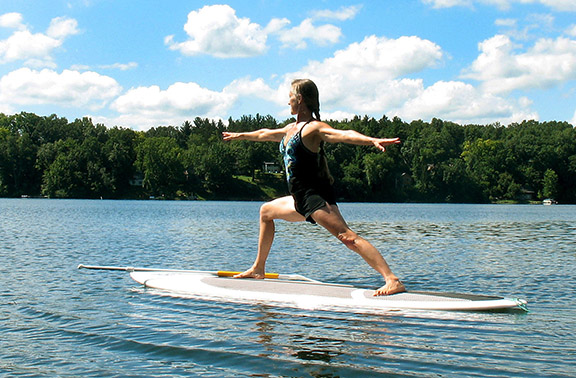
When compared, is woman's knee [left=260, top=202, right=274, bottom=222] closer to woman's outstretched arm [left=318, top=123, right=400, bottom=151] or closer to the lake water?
the lake water

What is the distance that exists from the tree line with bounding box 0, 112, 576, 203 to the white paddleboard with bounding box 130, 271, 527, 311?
4501 inches

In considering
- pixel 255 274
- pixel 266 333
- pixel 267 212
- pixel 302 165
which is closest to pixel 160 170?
pixel 255 274

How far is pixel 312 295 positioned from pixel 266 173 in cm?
12714

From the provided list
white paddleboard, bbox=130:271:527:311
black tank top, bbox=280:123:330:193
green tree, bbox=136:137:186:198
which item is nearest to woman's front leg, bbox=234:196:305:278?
white paddleboard, bbox=130:271:527:311

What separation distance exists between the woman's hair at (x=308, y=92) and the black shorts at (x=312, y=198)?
102 centimetres

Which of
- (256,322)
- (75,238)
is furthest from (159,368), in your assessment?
(75,238)

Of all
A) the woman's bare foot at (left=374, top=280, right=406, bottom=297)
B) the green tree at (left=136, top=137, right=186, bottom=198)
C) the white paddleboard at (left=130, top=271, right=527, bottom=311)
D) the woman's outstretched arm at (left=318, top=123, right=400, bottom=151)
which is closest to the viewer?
the woman's outstretched arm at (left=318, top=123, right=400, bottom=151)

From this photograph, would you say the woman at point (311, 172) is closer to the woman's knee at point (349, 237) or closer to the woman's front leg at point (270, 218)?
the woman's knee at point (349, 237)

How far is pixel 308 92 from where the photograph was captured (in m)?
8.36

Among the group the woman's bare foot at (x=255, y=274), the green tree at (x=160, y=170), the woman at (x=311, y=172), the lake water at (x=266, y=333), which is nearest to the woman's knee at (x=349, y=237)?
the woman at (x=311, y=172)

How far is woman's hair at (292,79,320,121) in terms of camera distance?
8.35 meters

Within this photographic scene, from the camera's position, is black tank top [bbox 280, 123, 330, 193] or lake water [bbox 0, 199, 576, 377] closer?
lake water [bbox 0, 199, 576, 377]

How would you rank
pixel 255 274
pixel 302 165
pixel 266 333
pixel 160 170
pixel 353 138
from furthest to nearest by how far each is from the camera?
pixel 160 170
pixel 255 274
pixel 302 165
pixel 266 333
pixel 353 138

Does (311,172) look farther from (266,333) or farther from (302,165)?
(266,333)
